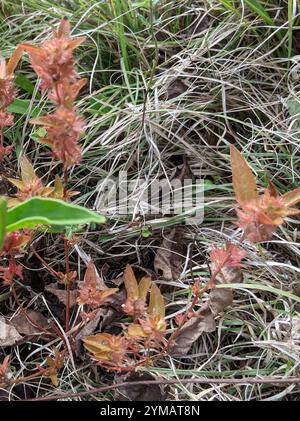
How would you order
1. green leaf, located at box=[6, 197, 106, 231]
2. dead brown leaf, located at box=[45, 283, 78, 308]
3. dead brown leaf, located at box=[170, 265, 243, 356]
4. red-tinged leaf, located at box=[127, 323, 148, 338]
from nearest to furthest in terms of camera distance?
green leaf, located at box=[6, 197, 106, 231]
red-tinged leaf, located at box=[127, 323, 148, 338]
dead brown leaf, located at box=[170, 265, 243, 356]
dead brown leaf, located at box=[45, 283, 78, 308]

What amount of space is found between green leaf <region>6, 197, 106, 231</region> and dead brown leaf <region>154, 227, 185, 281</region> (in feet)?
1.40

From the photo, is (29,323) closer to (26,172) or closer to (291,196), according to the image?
(26,172)

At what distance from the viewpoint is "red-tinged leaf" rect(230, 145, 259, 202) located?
0.83 metres

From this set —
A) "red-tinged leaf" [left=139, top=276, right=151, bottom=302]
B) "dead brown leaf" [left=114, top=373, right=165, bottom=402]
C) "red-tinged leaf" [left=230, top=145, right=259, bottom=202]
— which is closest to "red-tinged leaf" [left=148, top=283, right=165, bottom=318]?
"red-tinged leaf" [left=139, top=276, right=151, bottom=302]

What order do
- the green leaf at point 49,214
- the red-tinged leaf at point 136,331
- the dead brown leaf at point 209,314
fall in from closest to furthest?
the green leaf at point 49,214, the red-tinged leaf at point 136,331, the dead brown leaf at point 209,314

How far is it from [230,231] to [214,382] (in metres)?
0.35

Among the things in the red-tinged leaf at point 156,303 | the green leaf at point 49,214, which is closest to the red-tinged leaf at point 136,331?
the red-tinged leaf at point 156,303

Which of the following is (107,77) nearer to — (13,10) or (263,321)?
(13,10)

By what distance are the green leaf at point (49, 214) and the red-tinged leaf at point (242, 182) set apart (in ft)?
0.70

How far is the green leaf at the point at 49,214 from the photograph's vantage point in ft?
2.40

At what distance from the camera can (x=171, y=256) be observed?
1.18 m

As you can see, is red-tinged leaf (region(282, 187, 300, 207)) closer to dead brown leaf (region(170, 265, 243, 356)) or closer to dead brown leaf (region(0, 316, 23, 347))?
dead brown leaf (region(170, 265, 243, 356))

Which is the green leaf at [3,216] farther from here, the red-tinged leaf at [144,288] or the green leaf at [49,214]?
the red-tinged leaf at [144,288]
